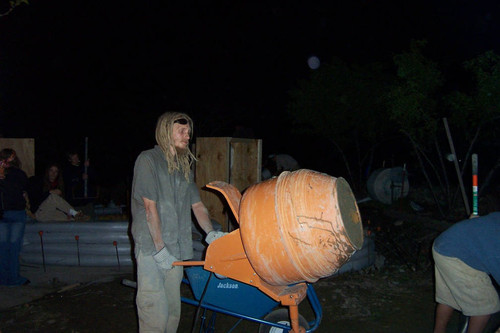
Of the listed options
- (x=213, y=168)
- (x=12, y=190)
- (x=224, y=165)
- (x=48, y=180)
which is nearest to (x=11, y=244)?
(x=12, y=190)

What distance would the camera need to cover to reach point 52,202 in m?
6.32

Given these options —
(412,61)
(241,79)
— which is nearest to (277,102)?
(241,79)

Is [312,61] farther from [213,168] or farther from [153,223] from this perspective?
[153,223]

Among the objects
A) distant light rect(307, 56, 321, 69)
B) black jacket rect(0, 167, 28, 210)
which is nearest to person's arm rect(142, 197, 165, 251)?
black jacket rect(0, 167, 28, 210)

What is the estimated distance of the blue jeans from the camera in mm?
5363

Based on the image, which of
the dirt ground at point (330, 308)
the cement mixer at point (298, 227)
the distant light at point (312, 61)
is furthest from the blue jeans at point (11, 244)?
the distant light at point (312, 61)

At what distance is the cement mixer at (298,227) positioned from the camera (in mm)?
2174

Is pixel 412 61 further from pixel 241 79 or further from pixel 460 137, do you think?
pixel 241 79

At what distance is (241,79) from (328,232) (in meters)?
25.7

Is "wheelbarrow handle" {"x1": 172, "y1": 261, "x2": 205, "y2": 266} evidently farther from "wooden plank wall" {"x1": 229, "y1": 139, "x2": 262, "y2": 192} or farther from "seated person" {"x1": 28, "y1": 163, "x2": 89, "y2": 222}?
"seated person" {"x1": 28, "y1": 163, "x2": 89, "y2": 222}

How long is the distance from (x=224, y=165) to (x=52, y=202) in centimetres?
268

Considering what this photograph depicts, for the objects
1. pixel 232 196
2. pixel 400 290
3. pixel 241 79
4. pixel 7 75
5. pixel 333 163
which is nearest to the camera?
pixel 232 196

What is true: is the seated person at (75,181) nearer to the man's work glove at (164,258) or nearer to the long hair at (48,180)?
the long hair at (48,180)

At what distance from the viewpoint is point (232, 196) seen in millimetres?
2684
